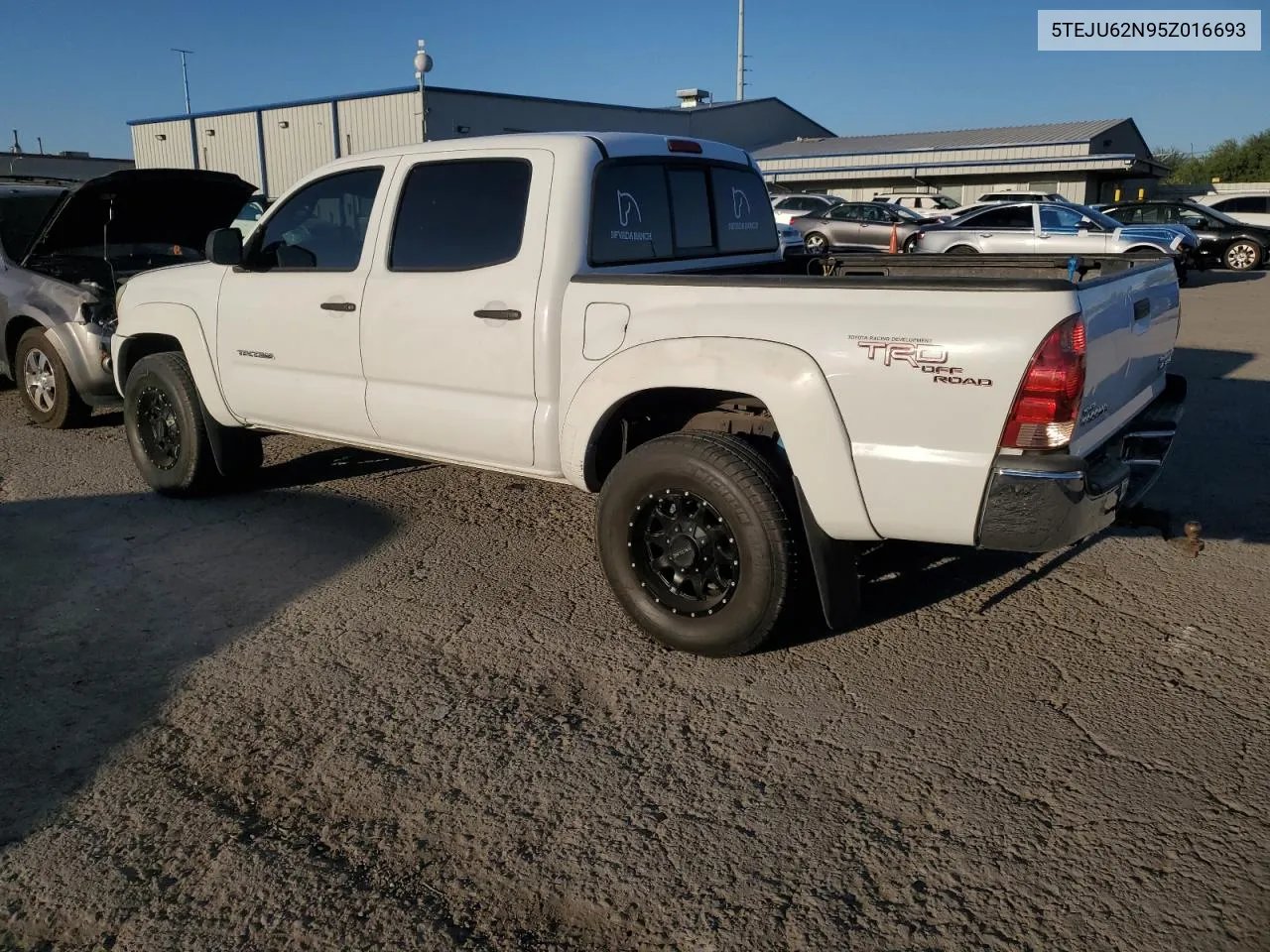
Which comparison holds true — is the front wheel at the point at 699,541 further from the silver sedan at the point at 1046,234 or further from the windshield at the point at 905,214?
the windshield at the point at 905,214

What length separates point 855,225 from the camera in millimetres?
25906

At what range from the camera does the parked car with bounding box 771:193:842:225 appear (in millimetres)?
27859

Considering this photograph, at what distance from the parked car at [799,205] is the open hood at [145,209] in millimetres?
20644

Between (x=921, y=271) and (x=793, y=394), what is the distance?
89.0 inches

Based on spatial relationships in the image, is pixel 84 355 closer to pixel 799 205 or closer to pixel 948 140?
pixel 799 205

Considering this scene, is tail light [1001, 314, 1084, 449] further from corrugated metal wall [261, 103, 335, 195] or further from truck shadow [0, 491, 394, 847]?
corrugated metal wall [261, 103, 335, 195]

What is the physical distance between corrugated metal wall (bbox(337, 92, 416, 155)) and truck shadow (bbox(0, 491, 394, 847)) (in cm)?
2440

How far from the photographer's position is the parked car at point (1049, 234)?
20.5 metres

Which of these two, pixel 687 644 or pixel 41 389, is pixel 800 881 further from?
pixel 41 389

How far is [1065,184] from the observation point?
3959 centimetres

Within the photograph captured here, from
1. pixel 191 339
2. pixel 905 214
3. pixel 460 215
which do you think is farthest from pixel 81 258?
pixel 905 214

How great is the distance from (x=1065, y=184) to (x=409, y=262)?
39938 millimetres

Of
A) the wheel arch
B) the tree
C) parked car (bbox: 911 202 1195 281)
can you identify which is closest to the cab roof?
the wheel arch

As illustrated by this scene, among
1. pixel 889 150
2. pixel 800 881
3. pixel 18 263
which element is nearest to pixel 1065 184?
pixel 889 150
